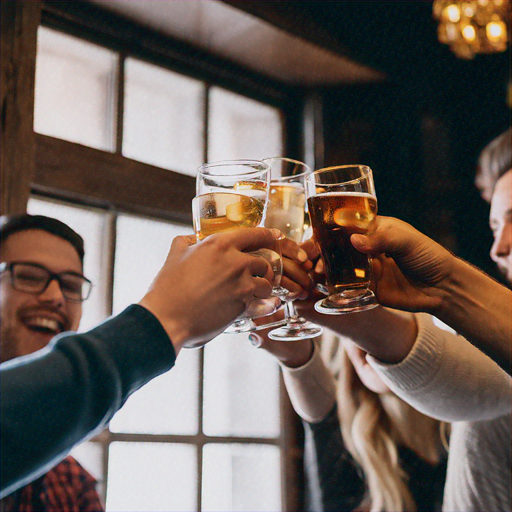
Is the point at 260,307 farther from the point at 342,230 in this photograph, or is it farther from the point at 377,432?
the point at 377,432

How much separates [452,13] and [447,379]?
4.92 ft

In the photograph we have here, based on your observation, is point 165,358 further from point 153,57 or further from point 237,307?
point 153,57

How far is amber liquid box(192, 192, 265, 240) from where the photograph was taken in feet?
3.11

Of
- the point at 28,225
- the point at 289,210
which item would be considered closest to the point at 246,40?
the point at 28,225

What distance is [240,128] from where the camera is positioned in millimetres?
2650

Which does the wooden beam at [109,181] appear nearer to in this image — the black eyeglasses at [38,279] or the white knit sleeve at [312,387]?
the black eyeglasses at [38,279]

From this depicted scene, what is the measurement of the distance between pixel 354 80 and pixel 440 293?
1811mm

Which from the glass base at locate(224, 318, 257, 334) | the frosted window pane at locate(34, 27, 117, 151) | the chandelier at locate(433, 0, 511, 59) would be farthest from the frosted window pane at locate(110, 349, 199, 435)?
the chandelier at locate(433, 0, 511, 59)

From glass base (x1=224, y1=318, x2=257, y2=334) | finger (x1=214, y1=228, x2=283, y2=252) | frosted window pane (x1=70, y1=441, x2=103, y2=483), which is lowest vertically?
frosted window pane (x1=70, y1=441, x2=103, y2=483)

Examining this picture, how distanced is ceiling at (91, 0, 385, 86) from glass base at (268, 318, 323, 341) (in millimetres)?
1472

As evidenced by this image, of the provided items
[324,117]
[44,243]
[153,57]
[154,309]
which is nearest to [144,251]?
[44,243]

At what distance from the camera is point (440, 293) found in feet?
3.73

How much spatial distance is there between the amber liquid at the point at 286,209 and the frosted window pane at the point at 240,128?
54.2 inches

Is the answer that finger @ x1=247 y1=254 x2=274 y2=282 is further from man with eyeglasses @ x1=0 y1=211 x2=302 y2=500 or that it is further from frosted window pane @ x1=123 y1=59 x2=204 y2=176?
frosted window pane @ x1=123 y1=59 x2=204 y2=176
